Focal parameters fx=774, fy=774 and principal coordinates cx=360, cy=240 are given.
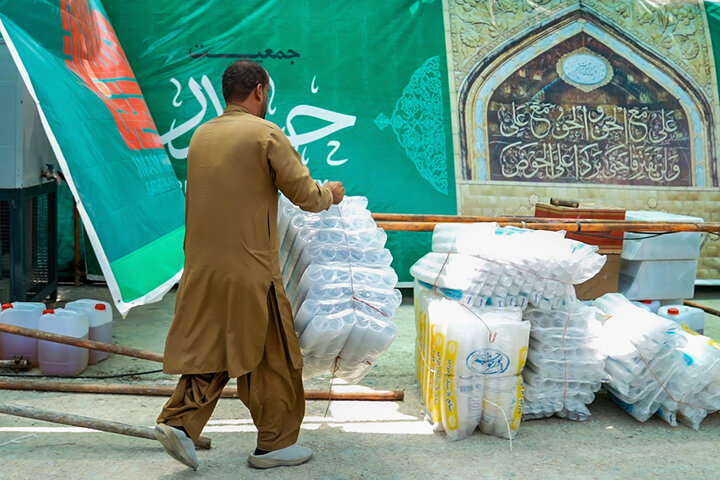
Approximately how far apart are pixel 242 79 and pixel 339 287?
880mm

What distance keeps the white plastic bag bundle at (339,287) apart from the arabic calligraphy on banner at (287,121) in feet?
10.5

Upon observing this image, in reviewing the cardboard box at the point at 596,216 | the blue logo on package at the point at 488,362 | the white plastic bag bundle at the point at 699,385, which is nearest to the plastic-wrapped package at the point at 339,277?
the blue logo on package at the point at 488,362

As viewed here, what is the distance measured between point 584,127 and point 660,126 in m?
0.73

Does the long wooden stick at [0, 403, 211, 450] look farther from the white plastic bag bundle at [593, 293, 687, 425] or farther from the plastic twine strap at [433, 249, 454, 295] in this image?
the white plastic bag bundle at [593, 293, 687, 425]

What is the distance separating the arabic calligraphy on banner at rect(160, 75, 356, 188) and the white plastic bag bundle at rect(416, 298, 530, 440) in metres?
3.50

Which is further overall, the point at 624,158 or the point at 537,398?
the point at 624,158

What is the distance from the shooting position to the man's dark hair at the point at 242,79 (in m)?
2.88

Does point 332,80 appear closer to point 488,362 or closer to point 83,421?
point 488,362

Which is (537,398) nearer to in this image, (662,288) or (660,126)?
(662,288)

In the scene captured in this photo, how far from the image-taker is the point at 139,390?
3.74 meters

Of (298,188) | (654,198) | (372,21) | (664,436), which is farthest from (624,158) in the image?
(298,188)

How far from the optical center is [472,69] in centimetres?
685

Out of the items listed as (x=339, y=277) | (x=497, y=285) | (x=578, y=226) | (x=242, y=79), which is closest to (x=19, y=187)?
(x=242, y=79)

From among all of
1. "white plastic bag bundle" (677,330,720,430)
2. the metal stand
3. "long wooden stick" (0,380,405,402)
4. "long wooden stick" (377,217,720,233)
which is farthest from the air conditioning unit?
"white plastic bag bundle" (677,330,720,430)
